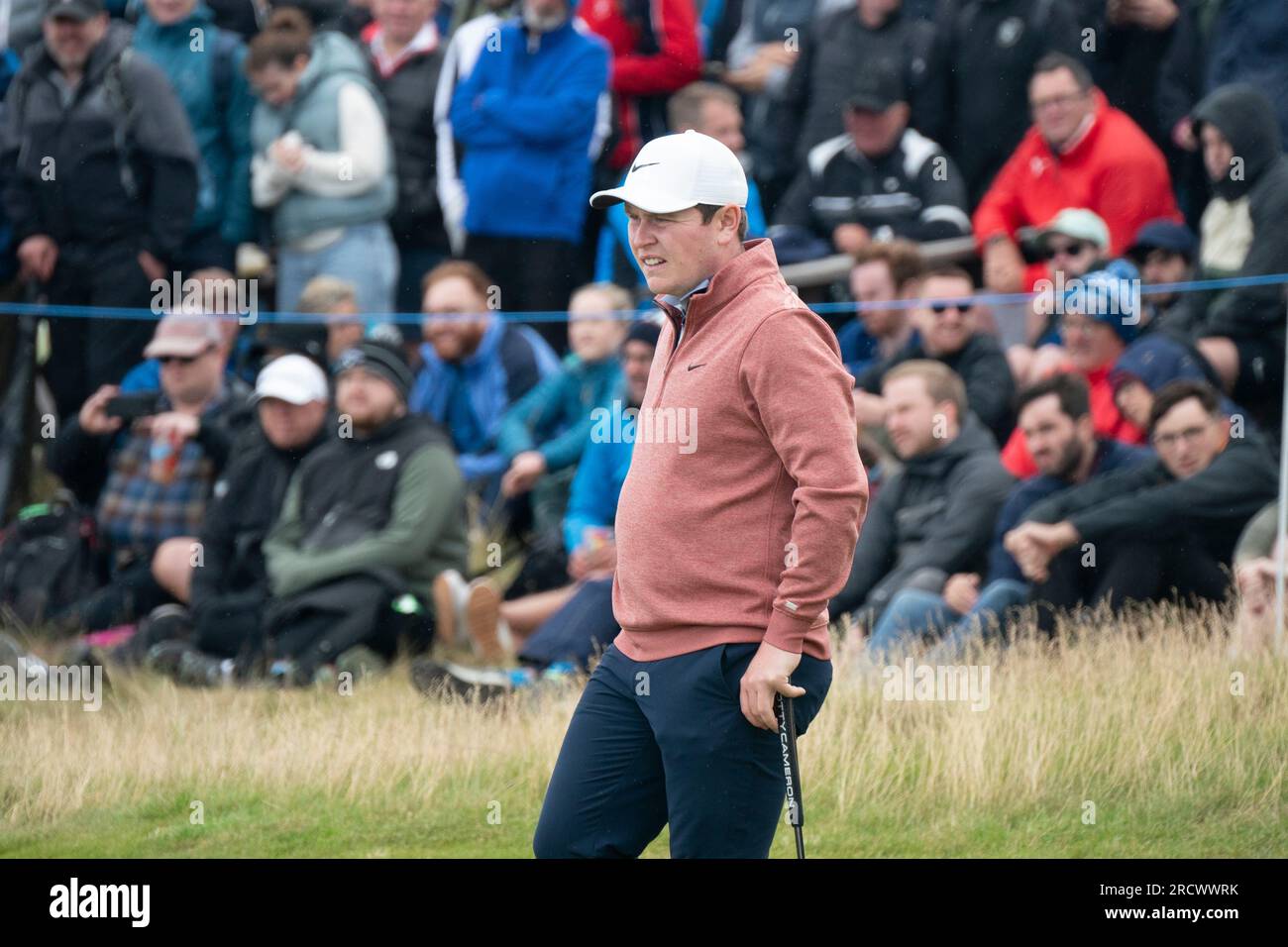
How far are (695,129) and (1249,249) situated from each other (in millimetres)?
2735

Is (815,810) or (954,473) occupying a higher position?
(954,473)

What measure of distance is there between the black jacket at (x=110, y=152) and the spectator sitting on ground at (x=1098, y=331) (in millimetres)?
4306

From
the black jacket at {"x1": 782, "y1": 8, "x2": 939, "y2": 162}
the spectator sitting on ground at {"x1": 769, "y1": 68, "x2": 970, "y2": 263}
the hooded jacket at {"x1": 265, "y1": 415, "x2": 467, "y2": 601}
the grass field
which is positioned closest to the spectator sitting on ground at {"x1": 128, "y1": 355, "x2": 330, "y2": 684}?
the hooded jacket at {"x1": 265, "y1": 415, "x2": 467, "y2": 601}

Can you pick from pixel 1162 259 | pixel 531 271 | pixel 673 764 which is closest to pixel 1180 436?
pixel 1162 259

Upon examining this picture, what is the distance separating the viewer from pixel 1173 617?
7.69 m

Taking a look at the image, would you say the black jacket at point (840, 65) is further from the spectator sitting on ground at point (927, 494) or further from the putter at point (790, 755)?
the putter at point (790, 755)

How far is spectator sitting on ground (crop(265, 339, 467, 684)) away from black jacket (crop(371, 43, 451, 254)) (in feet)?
4.45

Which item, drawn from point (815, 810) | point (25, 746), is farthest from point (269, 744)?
point (815, 810)

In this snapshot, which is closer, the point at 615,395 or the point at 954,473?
the point at 954,473

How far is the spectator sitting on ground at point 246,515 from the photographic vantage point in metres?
8.96

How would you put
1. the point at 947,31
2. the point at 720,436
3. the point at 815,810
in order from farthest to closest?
the point at 947,31 → the point at 815,810 → the point at 720,436
